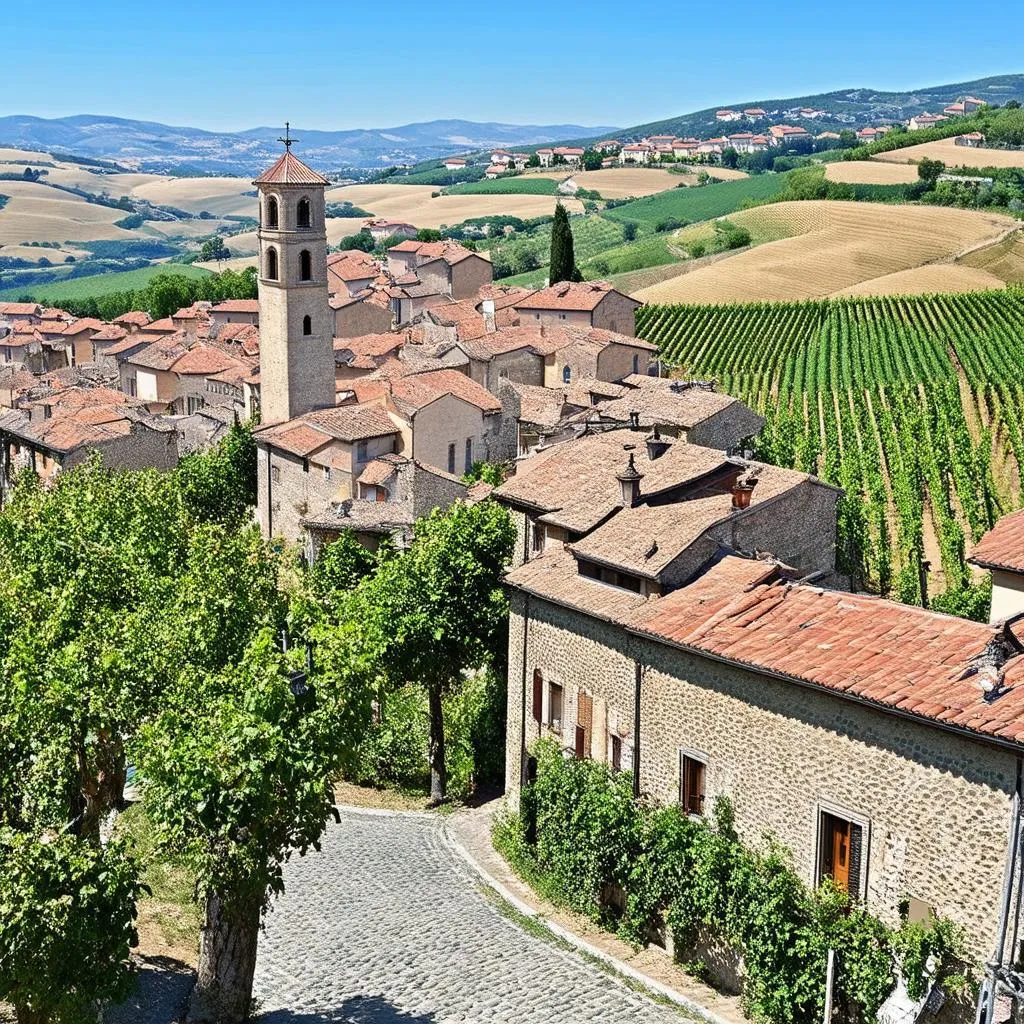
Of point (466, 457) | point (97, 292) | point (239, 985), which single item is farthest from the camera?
point (97, 292)

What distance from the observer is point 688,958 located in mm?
19344

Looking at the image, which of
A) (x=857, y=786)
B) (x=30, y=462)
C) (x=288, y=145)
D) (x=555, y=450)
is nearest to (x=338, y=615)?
(x=555, y=450)

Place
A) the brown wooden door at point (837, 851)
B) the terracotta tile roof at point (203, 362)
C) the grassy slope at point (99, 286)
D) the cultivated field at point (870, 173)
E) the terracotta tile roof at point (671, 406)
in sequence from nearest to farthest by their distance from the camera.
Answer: the brown wooden door at point (837, 851)
the terracotta tile roof at point (671, 406)
the terracotta tile roof at point (203, 362)
the cultivated field at point (870, 173)
the grassy slope at point (99, 286)

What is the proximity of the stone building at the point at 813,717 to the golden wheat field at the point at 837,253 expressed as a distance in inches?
2749

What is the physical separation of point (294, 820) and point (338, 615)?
10.3 m

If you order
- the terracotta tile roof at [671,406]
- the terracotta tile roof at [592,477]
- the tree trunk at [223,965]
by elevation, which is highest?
Answer: the terracotta tile roof at [592,477]

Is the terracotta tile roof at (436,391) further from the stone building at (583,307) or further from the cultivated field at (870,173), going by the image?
the cultivated field at (870,173)

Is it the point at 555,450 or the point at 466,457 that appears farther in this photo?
the point at 466,457

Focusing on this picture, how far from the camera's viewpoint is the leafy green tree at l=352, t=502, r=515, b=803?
26.1 metres

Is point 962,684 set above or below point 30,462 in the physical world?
above

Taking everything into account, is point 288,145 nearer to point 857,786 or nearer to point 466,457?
point 466,457

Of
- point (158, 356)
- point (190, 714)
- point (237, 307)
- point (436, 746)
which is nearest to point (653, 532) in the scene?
point (436, 746)

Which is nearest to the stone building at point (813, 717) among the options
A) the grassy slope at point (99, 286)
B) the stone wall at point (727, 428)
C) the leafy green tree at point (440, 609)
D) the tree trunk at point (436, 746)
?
the leafy green tree at point (440, 609)

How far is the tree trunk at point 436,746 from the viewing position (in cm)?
2694
